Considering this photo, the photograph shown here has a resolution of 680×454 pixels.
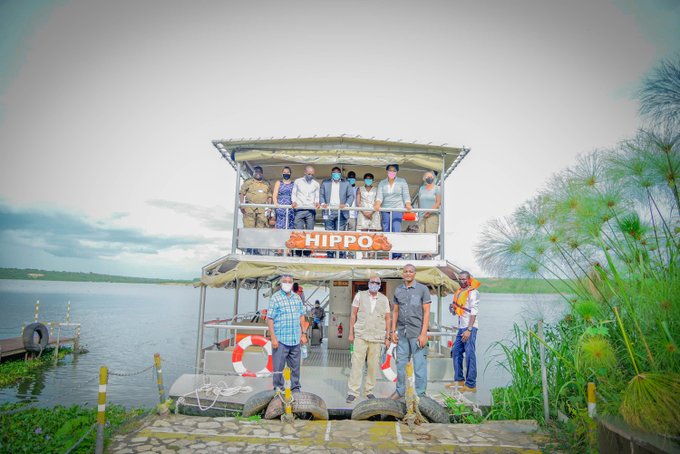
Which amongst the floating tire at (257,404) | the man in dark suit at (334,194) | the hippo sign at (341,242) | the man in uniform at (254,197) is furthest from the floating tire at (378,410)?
the man in uniform at (254,197)

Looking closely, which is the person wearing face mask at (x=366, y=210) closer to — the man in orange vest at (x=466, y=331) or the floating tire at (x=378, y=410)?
the man in orange vest at (x=466, y=331)

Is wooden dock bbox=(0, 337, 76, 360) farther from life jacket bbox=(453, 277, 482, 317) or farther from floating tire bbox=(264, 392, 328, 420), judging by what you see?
life jacket bbox=(453, 277, 482, 317)

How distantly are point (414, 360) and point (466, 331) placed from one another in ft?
5.13

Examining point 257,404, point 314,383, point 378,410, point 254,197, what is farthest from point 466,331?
point 254,197

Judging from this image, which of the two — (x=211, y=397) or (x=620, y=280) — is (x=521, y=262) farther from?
(x=211, y=397)

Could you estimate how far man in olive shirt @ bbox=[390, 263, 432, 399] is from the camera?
6.62 metres

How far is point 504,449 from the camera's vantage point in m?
4.91

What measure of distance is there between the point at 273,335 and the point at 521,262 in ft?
12.9

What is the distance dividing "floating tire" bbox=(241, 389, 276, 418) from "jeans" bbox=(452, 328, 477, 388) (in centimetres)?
360

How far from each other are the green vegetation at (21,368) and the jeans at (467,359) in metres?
16.6

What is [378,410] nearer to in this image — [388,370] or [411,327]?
[411,327]

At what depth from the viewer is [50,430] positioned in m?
7.69

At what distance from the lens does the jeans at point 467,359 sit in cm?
765

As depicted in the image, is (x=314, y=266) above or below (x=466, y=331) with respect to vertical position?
above
